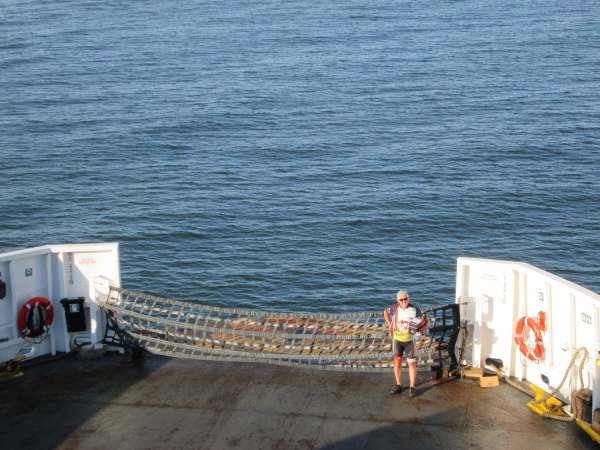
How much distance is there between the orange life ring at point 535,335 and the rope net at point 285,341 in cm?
81

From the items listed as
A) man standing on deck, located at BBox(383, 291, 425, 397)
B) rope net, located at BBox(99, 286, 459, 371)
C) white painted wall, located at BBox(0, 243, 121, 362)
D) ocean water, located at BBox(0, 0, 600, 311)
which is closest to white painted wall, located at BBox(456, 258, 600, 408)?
rope net, located at BBox(99, 286, 459, 371)

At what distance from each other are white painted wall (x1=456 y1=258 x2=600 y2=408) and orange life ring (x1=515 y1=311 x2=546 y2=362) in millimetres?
70

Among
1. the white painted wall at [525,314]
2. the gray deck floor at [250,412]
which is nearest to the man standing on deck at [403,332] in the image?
the gray deck floor at [250,412]

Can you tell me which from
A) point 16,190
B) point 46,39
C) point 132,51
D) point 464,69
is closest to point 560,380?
point 16,190

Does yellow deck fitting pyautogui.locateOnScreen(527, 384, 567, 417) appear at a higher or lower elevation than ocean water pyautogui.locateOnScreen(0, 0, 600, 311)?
lower

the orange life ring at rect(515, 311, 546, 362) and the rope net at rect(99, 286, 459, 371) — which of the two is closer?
the orange life ring at rect(515, 311, 546, 362)

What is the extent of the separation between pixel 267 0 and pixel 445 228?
5636cm

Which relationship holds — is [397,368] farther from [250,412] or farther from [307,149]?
[307,149]

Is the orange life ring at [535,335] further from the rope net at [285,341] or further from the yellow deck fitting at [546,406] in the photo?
the rope net at [285,341]

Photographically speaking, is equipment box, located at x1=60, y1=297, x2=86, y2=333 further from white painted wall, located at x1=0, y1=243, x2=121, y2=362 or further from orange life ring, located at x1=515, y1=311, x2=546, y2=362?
orange life ring, located at x1=515, y1=311, x2=546, y2=362

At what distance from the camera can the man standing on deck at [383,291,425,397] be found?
10.4 m

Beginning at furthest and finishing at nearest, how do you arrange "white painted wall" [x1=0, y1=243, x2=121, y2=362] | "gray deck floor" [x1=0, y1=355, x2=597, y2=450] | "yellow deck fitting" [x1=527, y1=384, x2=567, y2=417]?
"white painted wall" [x1=0, y1=243, x2=121, y2=362], "yellow deck fitting" [x1=527, y1=384, x2=567, y2=417], "gray deck floor" [x1=0, y1=355, x2=597, y2=450]

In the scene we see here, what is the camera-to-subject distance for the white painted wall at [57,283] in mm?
11562

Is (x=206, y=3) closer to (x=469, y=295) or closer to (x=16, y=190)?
(x=16, y=190)
